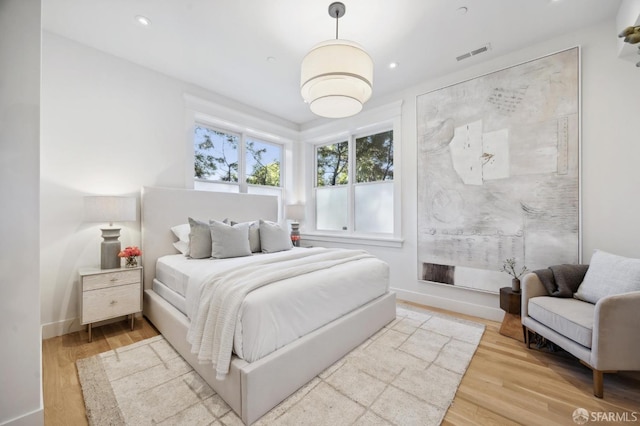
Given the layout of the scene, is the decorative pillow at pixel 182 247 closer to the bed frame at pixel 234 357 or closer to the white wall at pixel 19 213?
the bed frame at pixel 234 357

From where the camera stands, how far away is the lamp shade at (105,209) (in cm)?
238

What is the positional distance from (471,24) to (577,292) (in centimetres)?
254

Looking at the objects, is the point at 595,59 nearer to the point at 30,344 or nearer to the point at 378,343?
the point at 378,343

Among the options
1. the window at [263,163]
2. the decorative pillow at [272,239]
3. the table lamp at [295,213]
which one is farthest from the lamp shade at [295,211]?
the decorative pillow at [272,239]

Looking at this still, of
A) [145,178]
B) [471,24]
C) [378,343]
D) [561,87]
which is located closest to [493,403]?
[378,343]

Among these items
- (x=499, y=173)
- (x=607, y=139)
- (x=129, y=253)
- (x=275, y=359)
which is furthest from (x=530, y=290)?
(x=129, y=253)

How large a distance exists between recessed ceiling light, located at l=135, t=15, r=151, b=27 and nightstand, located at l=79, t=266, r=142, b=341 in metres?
2.33

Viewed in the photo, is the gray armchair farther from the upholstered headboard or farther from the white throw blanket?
the upholstered headboard

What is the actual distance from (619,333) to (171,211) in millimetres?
4084

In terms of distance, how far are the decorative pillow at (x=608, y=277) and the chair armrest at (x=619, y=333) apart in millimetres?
319

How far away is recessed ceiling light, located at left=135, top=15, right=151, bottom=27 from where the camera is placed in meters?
2.27

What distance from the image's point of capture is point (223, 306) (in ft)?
5.10

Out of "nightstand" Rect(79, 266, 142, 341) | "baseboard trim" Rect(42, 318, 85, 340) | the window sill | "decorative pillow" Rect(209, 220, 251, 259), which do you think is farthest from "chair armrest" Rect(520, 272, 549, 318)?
"baseboard trim" Rect(42, 318, 85, 340)

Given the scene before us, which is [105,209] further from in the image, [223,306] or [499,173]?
[499,173]
